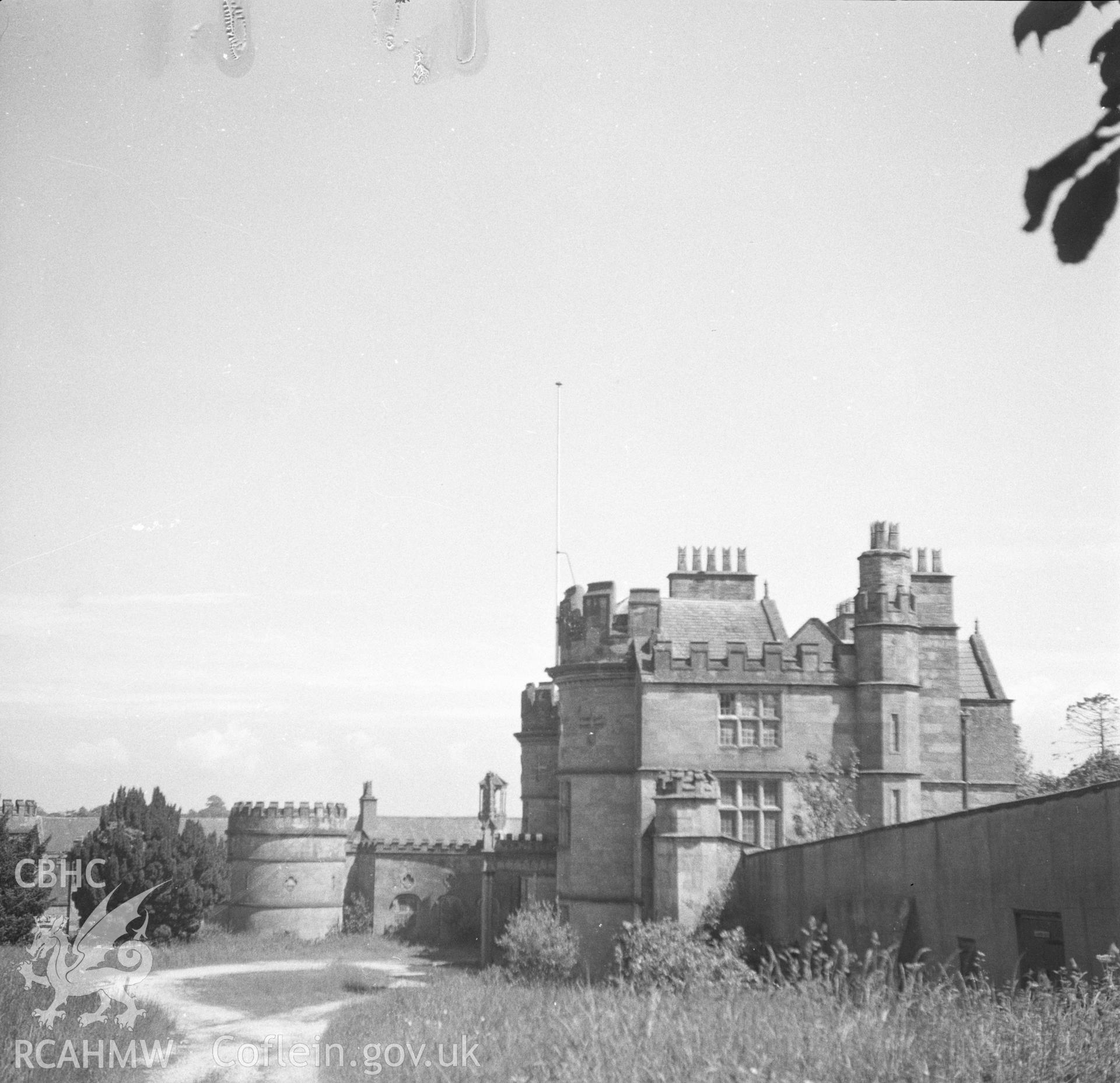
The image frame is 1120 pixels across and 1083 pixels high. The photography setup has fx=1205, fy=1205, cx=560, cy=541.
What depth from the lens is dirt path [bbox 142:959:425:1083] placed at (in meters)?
17.0

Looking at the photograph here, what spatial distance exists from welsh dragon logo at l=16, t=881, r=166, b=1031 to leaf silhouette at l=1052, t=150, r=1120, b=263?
17.4m

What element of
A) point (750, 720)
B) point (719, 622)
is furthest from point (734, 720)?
point (719, 622)

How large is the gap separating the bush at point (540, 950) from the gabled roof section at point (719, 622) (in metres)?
7.92

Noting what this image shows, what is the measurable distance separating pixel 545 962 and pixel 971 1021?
18257mm

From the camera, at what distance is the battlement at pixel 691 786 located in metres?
25.8

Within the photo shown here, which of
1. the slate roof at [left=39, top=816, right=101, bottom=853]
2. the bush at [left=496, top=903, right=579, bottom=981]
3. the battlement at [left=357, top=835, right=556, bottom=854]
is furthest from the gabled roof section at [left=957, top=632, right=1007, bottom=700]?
the slate roof at [left=39, top=816, right=101, bottom=853]

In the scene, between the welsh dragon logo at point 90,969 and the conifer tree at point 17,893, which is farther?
the conifer tree at point 17,893

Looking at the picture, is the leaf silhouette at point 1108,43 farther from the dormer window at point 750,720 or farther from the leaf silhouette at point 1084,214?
the dormer window at point 750,720

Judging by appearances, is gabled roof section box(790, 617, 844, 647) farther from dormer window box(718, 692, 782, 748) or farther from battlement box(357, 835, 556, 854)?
battlement box(357, 835, 556, 854)

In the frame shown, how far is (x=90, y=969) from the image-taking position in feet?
77.8

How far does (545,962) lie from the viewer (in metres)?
26.2

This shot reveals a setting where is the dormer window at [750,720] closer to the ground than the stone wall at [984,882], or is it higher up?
higher up

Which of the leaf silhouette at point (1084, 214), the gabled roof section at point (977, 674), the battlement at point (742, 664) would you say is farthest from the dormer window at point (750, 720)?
the leaf silhouette at point (1084, 214)

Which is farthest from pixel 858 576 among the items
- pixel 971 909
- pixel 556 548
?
pixel 971 909
